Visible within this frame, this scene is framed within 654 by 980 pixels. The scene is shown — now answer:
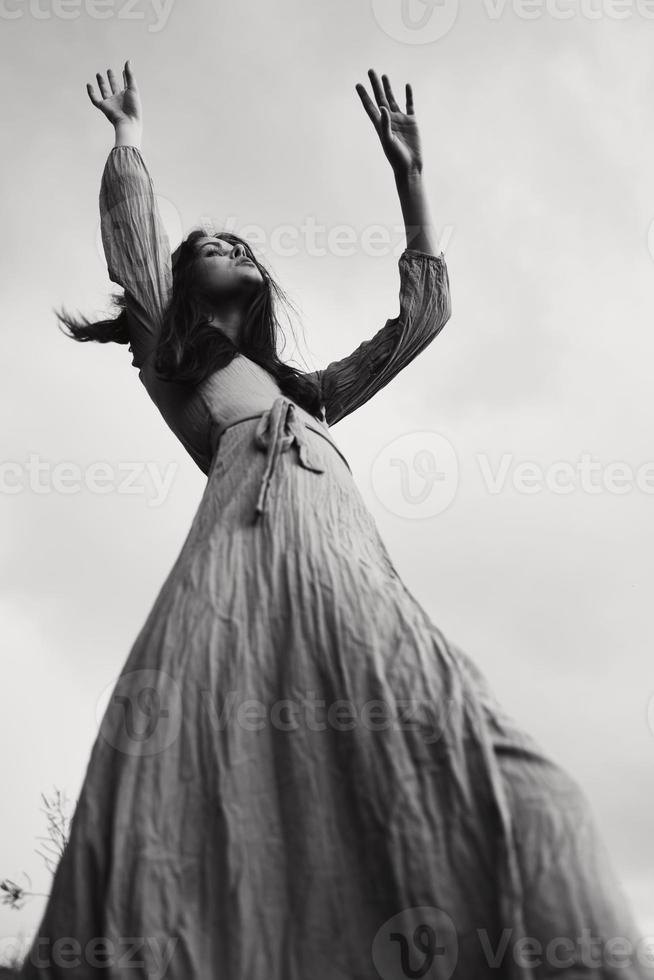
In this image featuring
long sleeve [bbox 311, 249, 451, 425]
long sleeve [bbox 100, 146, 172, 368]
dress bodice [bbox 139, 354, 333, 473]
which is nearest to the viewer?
dress bodice [bbox 139, 354, 333, 473]

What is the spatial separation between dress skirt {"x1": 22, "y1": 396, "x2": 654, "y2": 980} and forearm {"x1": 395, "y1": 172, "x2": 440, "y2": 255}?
198 cm

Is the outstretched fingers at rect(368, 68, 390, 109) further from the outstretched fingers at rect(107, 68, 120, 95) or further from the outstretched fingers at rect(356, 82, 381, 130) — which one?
the outstretched fingers at rect(107, 68, 120, 95)

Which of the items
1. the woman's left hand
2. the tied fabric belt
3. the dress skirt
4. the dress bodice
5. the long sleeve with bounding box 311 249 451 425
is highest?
the woman's left hand

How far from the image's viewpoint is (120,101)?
4.82 meters

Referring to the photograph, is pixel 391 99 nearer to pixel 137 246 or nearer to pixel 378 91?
pixel 378 91

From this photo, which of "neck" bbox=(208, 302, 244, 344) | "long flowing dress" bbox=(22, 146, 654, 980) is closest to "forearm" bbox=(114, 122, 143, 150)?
"neck" bbox=(208, 302, 244, 344)

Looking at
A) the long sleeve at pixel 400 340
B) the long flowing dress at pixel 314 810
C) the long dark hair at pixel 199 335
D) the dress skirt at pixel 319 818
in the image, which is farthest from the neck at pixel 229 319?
the dress skirt at pixel 319 818

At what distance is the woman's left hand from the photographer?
4.48 meters

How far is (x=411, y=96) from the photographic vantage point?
183 inches

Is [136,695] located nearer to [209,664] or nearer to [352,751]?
[209,664]

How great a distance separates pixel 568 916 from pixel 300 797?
28.3 inches

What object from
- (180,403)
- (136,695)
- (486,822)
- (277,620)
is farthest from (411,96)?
(486,822)

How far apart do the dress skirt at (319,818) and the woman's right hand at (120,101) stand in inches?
103

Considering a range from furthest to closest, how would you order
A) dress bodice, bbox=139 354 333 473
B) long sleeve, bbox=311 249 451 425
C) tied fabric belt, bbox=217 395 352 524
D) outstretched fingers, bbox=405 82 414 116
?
outstretched fingers, bbox=405 82 414 116, long sleeve, bbox=311 249 451 425, dress bodice, bbox=139 354 333 473, tied fabric belt, bbox=217 395 352 524
